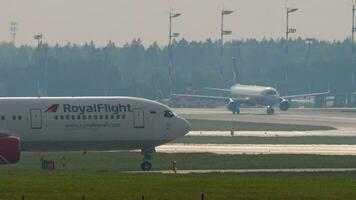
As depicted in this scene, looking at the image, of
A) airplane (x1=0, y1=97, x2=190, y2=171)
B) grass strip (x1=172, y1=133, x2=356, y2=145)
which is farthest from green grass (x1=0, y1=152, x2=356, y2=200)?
grass strip (x1=172, y1=133, x2=356, y2=145)

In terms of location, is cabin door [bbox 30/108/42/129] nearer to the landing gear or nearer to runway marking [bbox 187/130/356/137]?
the landing gear

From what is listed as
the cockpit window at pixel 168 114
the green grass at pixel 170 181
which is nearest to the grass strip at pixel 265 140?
the green grass at pixel 170 181

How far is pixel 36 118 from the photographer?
8569 cm

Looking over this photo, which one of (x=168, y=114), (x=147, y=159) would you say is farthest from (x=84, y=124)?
(x=168, y=114)

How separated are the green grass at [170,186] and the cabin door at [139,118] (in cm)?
873

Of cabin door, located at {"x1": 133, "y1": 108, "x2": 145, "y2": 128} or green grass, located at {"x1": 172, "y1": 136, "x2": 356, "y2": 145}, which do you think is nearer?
cabin door, located at {"x1": 133, "y1": 108, "x2": 145, "y2": 128}

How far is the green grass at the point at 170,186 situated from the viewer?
6378 cm

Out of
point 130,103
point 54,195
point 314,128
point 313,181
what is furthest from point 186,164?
point 314,128

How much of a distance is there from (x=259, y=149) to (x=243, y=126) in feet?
171

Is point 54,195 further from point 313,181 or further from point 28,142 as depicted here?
point 28,142

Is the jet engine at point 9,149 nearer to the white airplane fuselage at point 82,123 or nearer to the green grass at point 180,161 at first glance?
the green grass at point 180,161

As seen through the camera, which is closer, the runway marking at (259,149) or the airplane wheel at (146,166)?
the airplane wheel at (146,166)

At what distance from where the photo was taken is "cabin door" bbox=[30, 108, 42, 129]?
85625mm

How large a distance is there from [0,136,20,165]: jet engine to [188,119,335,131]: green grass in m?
71.7
